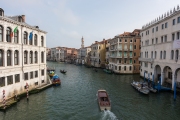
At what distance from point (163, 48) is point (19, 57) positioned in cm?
2527

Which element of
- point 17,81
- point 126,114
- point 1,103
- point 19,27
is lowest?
point 126,114

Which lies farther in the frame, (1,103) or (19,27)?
(19,27)

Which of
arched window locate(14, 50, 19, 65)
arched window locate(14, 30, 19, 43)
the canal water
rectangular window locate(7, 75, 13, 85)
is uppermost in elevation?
arched window locate(14, 30, 19, 43)

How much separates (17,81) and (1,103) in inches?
153

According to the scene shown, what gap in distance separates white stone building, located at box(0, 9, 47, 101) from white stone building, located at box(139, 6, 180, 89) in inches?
899

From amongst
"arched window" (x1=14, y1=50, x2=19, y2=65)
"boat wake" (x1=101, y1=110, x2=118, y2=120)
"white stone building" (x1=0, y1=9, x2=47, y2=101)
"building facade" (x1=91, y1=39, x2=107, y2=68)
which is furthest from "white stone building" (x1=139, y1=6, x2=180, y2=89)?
"building facade" (x1=91, y1=39, x2=107, y2=68)

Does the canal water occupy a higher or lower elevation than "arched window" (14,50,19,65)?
lower

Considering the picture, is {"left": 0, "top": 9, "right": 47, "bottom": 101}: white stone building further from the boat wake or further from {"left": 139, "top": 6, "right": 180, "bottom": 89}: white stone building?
{"left": 139, "top": 6, "right": 180, "bottom": 89}: white stone building

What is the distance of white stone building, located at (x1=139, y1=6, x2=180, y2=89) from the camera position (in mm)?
23400

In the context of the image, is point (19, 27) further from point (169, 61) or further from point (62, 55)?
point (62, 55)

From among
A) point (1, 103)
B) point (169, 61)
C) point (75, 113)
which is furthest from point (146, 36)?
point (1, 103)

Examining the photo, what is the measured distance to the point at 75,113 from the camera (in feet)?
52.7

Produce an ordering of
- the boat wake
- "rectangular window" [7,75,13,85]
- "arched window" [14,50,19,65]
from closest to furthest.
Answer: the boat wake, "rectangular window" [7,75,13,85], "arched window" [14,50,19,65]

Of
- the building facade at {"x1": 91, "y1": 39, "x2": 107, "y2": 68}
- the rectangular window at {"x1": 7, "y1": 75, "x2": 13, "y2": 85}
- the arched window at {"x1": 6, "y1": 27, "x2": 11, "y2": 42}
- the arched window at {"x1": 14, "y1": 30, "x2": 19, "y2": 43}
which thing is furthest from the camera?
the building facade at {"x1": 91, "y1": 39, "x2": 107, "y2": 68}
